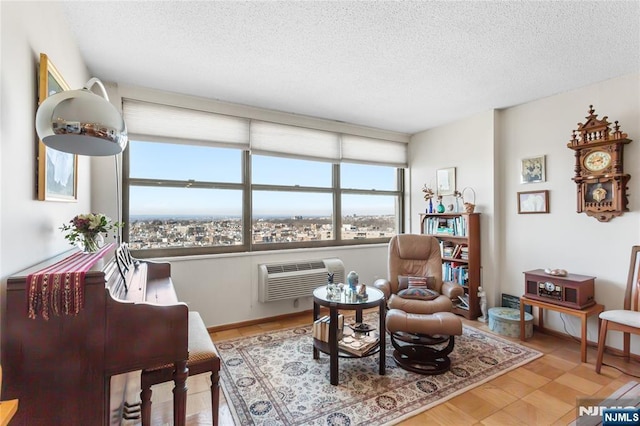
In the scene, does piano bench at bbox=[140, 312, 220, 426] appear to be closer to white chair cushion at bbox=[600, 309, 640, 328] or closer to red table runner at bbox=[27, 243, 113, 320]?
red table runner at bbox=[27, 243, 113, 320]

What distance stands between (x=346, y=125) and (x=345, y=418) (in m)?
3.39

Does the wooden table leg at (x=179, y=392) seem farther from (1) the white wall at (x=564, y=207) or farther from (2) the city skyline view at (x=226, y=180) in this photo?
(1) the white wall at (x=564, y=207)

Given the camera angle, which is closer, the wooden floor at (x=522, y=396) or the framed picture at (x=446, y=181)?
the wooden floor at (x=522, y=396)

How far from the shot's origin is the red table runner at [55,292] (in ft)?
3.71

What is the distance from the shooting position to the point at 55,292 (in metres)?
1.15

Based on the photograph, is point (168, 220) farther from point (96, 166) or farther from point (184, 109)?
point (184, 109)

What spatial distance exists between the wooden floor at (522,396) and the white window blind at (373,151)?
2.92m

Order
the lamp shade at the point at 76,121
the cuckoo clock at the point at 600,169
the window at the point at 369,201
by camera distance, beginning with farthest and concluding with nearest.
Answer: the window at the point at 369,201, the cuckoo clock at the point at 600,169, the lamp shade at the point at 76,121

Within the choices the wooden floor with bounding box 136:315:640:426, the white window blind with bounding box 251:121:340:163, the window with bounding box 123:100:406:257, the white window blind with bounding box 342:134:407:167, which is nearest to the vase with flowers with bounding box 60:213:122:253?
the wooden floor with bounding box 136:315:640:426

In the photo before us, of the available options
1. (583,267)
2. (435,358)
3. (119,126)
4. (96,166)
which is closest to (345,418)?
(435,358)

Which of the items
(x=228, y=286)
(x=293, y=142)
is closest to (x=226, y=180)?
(x=293, y=142)

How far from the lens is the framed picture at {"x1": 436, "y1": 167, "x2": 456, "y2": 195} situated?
402cm

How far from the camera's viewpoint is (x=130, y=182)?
2.95 meters

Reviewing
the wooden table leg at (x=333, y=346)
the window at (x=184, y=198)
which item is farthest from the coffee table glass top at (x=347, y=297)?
the window at (x=184, y=198)
